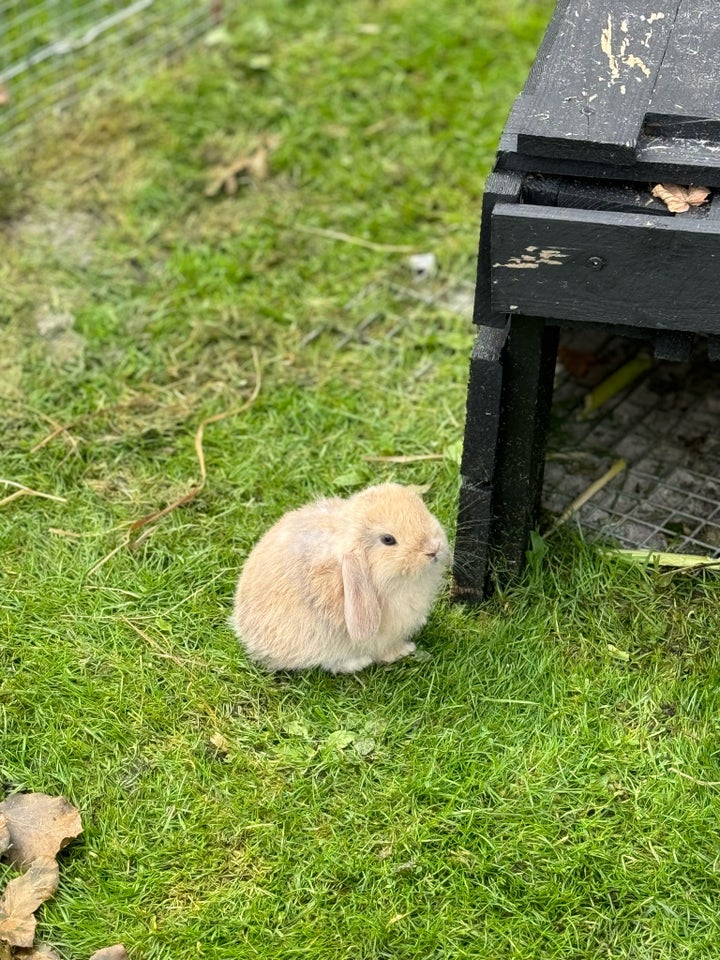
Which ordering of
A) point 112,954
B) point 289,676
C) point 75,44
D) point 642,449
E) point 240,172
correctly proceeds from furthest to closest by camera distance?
1. point 75,44
2. point 240,172
3. point 642,449
4. point 289,676
5. point 112,954

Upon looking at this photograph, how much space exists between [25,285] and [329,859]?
2.78 metres

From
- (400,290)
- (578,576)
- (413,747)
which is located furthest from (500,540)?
(400,290)

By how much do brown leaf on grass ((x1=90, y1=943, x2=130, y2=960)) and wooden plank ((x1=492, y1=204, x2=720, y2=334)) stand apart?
5.59ft

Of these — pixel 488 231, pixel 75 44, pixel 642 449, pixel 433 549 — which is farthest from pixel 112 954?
pixel 75 44

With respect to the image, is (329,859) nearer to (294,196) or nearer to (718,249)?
(718,249)

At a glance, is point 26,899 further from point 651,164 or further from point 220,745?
point 651,164

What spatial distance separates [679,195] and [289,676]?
1.59 m

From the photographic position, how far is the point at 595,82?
2.90m

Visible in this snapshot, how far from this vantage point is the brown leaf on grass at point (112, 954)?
266 cm

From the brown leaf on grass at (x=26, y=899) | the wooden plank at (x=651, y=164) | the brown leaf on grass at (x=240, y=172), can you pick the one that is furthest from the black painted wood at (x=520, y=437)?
the brown leaf on grass at (x=240, y=172)

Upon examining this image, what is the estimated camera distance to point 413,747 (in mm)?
3090

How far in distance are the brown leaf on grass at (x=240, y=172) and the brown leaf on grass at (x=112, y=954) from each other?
3.33 metres

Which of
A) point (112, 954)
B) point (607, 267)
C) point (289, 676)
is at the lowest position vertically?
point (112, 954)

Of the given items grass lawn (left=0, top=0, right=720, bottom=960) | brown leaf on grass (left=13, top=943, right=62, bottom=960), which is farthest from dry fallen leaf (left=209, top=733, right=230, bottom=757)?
brown leaf on grass (left=13, top=943, right=62, bottom=960)
